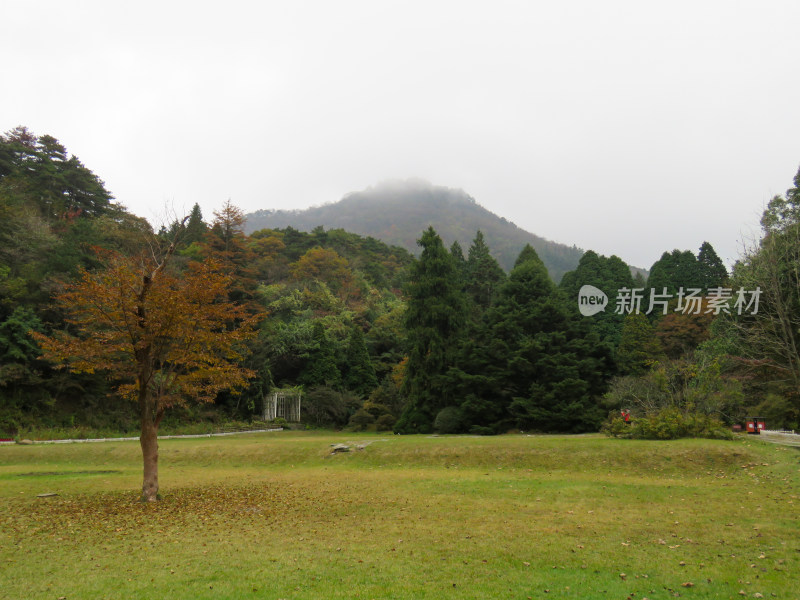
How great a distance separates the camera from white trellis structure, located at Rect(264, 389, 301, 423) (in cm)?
3694

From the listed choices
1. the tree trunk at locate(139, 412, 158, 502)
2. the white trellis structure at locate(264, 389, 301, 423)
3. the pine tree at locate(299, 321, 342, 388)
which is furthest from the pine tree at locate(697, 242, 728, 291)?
the tree trunk at locate(139, 412, 158, 502)

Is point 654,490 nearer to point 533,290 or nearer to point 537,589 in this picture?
point 537,589

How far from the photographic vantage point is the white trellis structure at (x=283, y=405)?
36938 mm

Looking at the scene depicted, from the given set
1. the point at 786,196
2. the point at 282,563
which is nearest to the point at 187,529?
the point at 282,563

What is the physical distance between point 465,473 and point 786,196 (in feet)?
91.3

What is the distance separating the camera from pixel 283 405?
1475 inches

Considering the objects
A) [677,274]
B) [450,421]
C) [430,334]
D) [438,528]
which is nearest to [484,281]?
[677,274]

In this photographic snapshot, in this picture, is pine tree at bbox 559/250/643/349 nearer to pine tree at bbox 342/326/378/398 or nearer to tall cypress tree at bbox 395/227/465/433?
tall cypress tree at bbox 395/227/465/433

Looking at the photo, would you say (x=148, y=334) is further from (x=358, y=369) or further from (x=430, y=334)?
(x=358, y=369)

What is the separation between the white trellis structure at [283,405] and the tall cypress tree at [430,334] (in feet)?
36.1

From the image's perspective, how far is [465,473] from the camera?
14.8 metres

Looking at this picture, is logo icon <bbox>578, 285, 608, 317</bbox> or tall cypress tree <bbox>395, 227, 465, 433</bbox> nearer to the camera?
tall cypress tree <bbox>395, 227, 465, 433</bbox>

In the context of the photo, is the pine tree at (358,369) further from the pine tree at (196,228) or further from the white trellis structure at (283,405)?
the pine tree at (196,228)

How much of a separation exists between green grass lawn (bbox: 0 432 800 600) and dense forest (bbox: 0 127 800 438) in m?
3.02
